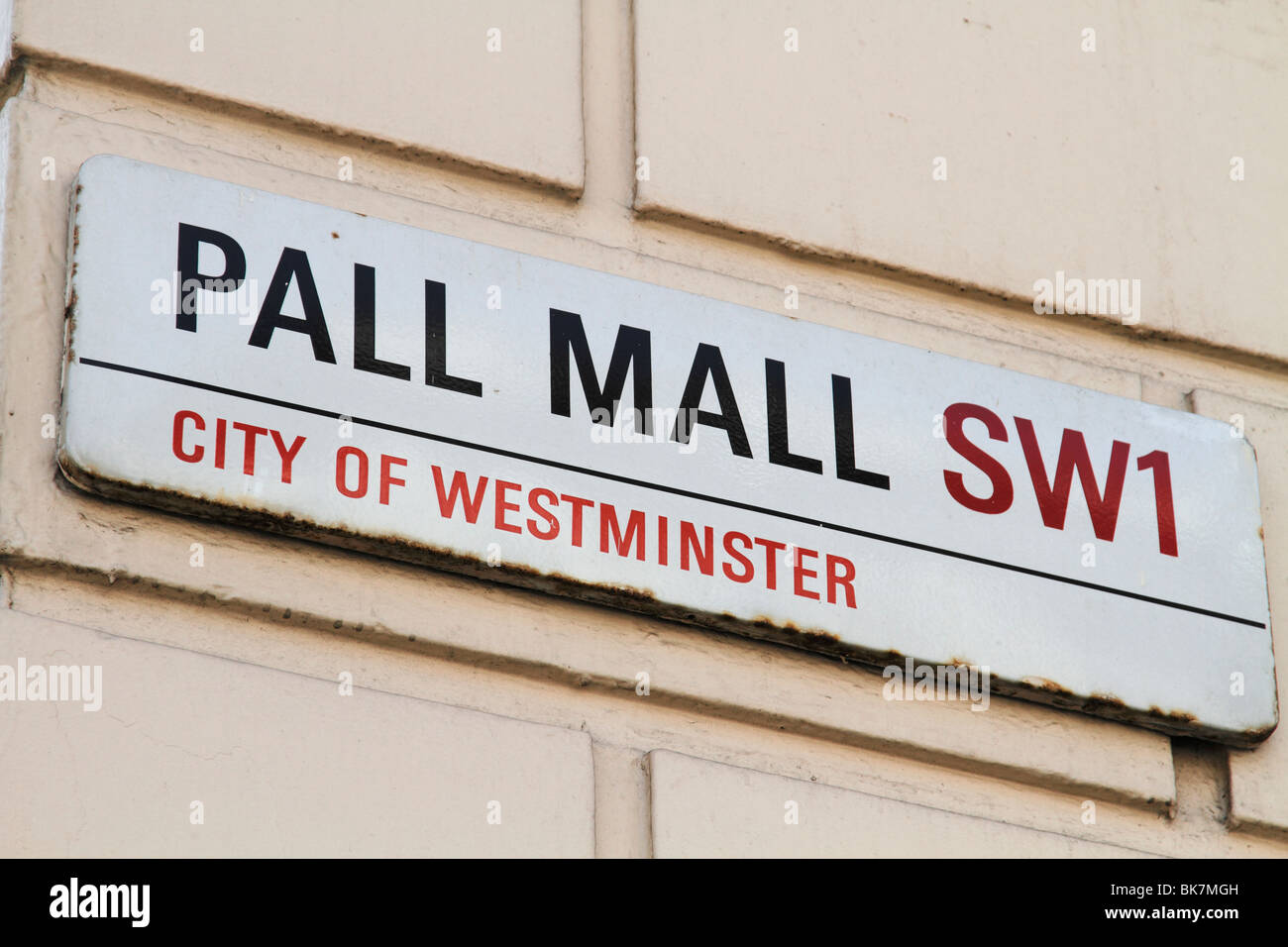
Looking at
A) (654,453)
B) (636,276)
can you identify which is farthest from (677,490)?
(636,276)

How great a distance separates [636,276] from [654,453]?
0.30 m

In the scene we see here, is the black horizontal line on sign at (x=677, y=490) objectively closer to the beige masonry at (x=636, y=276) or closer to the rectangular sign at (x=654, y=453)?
the rectangular sign at (x=654, y=453)

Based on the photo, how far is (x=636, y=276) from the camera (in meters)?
2.94

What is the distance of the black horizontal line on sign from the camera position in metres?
2.55

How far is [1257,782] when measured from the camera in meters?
2.93

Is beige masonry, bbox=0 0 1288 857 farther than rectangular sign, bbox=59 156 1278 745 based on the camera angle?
No

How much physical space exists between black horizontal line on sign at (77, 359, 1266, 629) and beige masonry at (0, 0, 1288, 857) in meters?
0.14

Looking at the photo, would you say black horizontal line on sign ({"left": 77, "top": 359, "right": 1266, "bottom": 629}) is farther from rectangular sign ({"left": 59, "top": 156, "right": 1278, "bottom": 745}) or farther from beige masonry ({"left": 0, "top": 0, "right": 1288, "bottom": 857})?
beige masonry ({"left": 0, "top": 0, "right": 1288, "bottom": 857})

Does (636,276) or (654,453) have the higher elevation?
(636,276)

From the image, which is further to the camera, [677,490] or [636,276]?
[636,276]

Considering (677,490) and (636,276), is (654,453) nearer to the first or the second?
(677,490)

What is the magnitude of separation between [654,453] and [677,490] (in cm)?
5

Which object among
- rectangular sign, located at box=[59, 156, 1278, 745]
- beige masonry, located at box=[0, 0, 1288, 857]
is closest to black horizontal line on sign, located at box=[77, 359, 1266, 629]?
rectangular sign, located at box=[59, 156, 1278, 745]
